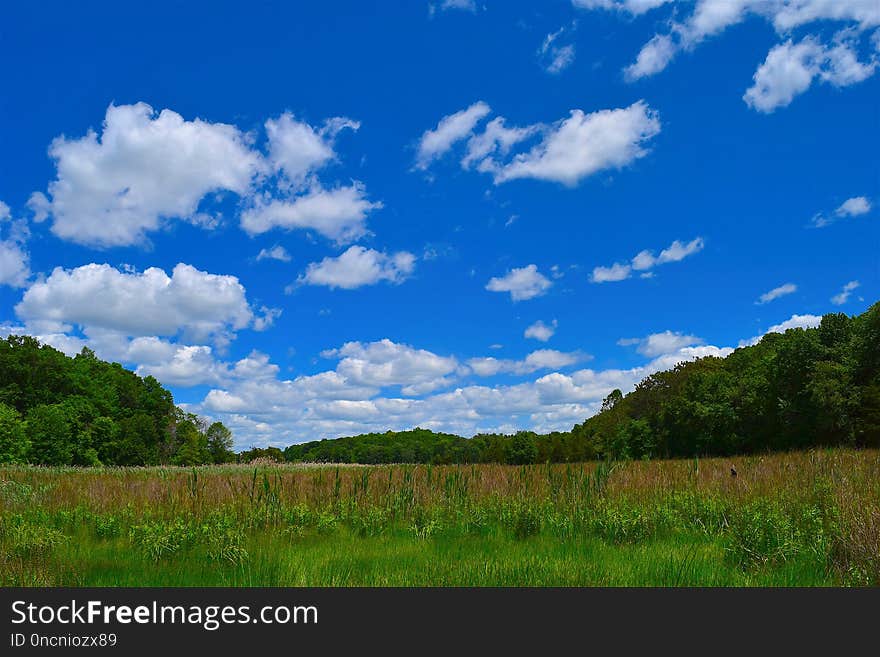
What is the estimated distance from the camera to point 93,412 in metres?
61.6

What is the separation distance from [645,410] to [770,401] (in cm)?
Answer: 2919

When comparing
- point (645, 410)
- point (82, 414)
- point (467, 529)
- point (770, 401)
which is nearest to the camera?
point (467, 529)

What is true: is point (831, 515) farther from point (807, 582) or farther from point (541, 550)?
point (541, 550)

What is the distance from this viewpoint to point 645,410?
75.6 meters

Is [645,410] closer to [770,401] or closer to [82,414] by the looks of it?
[770,401]

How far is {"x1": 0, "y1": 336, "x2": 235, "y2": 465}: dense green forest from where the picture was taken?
53562 millimetres

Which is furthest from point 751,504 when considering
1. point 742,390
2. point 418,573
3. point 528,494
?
point 742,390

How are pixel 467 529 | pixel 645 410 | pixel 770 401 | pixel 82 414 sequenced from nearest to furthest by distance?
1. pixel 467 529
2. pixel 770 401
3. pixel 82 414
4. pixel 645 410

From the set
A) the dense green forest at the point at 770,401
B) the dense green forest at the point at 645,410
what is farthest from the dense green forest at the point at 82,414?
the dense green forest at the point at 770,401

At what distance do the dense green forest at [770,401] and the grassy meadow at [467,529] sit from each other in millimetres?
3402

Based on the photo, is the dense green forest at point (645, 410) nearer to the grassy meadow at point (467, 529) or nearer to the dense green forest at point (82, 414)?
the dense green forest at point (82, 414)

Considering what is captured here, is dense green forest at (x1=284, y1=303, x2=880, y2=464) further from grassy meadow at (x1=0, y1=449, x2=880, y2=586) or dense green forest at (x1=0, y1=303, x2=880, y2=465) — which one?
grassy meadow at (x1=0, y1=449, x2=880, y2=586)

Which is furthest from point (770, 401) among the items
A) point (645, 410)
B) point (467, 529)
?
point (467, 529)

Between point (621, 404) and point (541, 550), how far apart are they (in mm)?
83743
